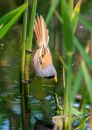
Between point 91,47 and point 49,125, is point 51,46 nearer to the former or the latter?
point 49,125

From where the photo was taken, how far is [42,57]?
11.2 ft

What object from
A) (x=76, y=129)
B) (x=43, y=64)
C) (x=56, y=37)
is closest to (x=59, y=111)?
(x=76, y=129)

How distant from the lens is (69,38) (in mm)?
1621

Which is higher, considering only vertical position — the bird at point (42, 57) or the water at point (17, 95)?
the bird at point (42, 57)

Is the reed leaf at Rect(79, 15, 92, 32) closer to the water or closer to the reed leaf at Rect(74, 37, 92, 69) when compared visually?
the reed leaf at Rect(74, 37, 92, 69)

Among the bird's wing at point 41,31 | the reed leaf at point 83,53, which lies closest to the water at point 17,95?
the bird's wing at point 41,31

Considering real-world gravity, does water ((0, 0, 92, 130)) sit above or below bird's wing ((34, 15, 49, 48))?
below

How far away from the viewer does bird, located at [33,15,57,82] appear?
331 centimetres

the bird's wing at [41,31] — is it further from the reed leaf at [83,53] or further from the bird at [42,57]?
the reed leaf at [83,53]

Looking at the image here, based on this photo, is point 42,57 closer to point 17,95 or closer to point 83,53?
point 17,95

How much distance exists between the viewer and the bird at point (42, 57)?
3311 mm

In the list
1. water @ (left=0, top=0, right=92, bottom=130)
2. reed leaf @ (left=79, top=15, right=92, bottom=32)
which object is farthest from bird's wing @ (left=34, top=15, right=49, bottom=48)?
reed leaf @ (left=79, top=15, right=92, bottom=32)

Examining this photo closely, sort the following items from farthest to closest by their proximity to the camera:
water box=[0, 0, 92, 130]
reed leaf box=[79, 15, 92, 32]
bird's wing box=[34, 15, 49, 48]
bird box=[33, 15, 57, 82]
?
bird's wing box=[34, 15, 49, 48], bird box=[33, 15, 57, 82], water box=[0, 0, 92, 130], reed leaf box=[79, 15, 92, 32]

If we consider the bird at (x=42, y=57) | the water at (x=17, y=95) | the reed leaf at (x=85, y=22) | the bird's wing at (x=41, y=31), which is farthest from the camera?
the bird's wing at (x=41, y=31)
